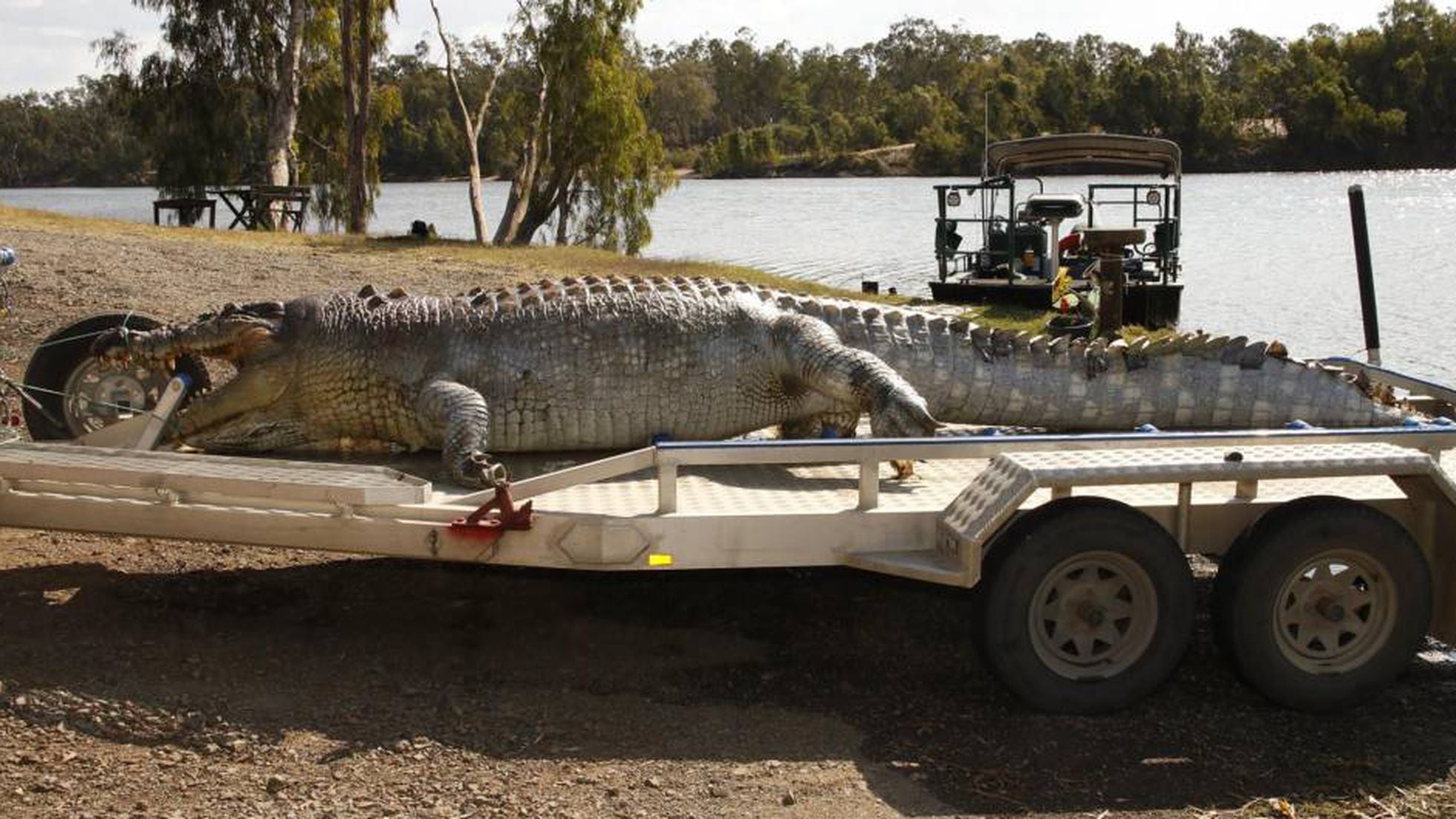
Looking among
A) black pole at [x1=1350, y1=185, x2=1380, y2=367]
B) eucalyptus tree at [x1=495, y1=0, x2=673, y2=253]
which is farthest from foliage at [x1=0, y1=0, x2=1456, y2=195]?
black pole at [x1=1350, y1=185, x2=1380, y2=367]

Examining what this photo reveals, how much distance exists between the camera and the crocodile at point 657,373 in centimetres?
704

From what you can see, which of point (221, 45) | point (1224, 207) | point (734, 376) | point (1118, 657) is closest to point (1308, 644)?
point (1118, 657)

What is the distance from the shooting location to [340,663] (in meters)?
5.71

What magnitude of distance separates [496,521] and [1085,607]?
6.91 feet

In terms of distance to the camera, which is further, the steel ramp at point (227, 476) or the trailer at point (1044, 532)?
the steel ramp at point (227, 476)

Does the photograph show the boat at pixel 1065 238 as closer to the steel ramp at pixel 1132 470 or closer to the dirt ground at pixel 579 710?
the dirt ground at pixel 579 710

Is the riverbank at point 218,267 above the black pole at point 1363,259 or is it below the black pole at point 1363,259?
below

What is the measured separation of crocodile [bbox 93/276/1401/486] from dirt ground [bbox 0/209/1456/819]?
2.44 feet

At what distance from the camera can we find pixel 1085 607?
5.23 meters

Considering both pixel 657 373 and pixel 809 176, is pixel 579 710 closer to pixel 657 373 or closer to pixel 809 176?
pixel 657 373

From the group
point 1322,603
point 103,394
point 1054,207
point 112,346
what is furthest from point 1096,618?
point 1054,207

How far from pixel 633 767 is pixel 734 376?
2.96m

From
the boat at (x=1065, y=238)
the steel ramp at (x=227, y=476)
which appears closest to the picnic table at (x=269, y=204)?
the boat at (x=1065, y=238)

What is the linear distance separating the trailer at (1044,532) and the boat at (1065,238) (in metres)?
13.6
